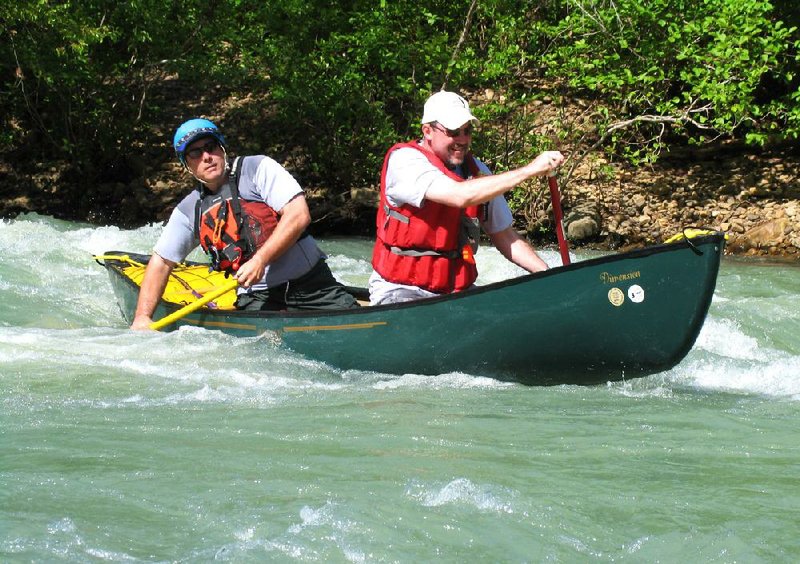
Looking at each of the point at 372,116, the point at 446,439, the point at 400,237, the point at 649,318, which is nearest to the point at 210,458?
the point at 446,439

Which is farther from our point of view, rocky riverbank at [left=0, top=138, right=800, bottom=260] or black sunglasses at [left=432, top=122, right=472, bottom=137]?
rocky riverbank at [left=0, top=138, right=800, bottom=260]

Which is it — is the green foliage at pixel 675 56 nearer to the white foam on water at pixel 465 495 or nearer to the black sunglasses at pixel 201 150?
the black sunglasses at pixel 201 150

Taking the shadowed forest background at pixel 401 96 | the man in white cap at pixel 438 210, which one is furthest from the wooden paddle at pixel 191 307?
the shadowed forest background at pixel 401 96

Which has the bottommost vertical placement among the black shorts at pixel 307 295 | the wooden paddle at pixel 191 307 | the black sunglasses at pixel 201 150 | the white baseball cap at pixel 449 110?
the wooden paddle at pixel 191 307

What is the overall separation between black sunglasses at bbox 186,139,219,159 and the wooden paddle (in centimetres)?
60

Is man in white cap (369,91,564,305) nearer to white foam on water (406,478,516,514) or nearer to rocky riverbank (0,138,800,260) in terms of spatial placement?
white foam on water (406,478,516,514)

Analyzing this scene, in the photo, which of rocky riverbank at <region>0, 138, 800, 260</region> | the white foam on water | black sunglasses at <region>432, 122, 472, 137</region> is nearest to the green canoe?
black sunglasses at <region>432, 122, 472, 137</region>

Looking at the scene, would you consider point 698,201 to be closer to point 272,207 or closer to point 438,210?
point 272,207

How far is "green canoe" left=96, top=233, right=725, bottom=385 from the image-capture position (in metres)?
4.35

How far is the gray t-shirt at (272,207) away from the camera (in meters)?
5.13

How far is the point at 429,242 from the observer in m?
4.62

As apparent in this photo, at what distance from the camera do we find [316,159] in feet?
40.1

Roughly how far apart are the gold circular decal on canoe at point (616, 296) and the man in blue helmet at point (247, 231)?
4.54 feet

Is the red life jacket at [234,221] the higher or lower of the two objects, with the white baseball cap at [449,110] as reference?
lower
